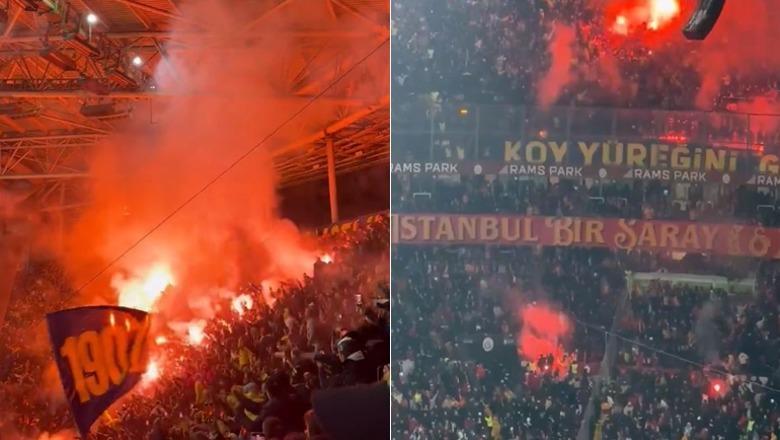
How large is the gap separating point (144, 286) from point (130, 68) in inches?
105

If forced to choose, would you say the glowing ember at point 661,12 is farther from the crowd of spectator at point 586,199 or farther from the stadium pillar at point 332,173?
the stadium pillar at point 332,173

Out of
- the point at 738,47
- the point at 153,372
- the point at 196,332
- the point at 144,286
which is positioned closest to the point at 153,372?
the point at 153,372

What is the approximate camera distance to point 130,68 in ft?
25.0

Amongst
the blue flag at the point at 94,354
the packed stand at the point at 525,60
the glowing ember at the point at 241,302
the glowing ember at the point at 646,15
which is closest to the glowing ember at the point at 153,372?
the glowing ember at the point at 241,302

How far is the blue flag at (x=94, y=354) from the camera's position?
397 cm

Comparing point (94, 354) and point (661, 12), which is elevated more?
point (661, 12)

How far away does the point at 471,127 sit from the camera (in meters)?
2.88

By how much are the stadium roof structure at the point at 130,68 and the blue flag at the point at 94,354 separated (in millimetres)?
2752

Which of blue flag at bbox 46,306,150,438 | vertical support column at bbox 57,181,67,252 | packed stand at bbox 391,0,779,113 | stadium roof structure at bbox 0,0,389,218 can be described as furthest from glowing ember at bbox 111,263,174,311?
packed stand at bbox 391,0,779,113

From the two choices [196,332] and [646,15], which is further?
[196,332]

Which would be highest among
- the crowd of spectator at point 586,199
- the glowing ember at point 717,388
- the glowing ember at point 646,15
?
the glowing ember at point 646,15

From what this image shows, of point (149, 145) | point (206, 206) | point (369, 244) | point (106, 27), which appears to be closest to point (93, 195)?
point (149, 145)

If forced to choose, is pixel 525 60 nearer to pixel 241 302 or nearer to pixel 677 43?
pixel 677 43

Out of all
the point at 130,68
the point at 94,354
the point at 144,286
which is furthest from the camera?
the point at 144,286
